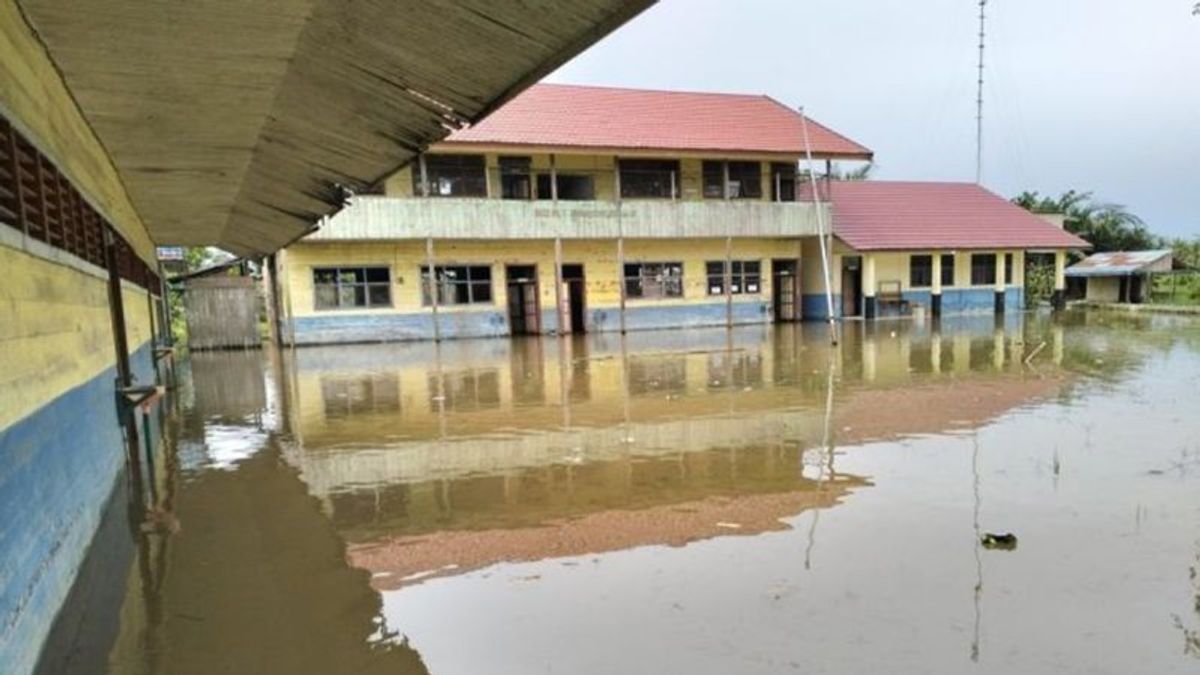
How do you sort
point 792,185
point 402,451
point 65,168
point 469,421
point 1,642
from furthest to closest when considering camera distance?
1. point 792,185
2. point 469,421
3. point 402,451
4. point 65,168
5. point 1,642

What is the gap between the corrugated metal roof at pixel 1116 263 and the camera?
33.6 metres

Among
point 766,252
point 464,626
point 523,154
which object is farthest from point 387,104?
point 766,252

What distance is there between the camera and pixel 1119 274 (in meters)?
35.3

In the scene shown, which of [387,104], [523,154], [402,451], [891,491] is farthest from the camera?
[523,154]

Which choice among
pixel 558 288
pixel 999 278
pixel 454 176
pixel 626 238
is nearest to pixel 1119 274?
pixel 999 278

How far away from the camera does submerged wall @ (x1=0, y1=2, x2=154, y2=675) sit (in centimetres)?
308

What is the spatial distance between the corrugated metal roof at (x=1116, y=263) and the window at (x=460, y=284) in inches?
1115

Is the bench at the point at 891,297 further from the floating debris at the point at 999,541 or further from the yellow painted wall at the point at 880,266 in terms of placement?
the floating debris at the point at 999,541

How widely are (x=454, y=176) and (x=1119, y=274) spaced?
30350 millimetres

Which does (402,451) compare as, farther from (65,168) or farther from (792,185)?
(792,185)

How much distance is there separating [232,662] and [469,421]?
582cm

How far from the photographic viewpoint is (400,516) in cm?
545

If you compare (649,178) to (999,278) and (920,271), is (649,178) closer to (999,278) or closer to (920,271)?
(920,271)

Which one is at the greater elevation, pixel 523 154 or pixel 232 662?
pixel 523 154
